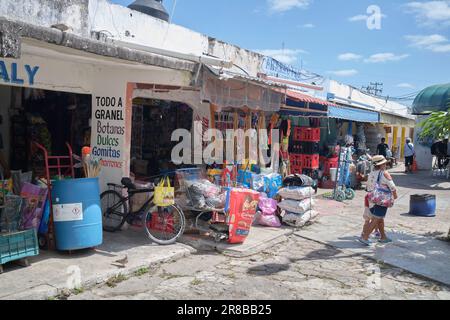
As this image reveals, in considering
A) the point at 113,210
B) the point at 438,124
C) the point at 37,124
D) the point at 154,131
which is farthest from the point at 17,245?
the point at 438,124

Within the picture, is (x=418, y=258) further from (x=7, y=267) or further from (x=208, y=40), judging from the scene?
(x=208, y=40)

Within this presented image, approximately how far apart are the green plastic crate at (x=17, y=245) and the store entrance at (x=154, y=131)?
476 cm

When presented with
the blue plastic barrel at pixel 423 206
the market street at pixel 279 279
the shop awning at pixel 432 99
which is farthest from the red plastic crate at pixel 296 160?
the shop awning at pixel 432 99

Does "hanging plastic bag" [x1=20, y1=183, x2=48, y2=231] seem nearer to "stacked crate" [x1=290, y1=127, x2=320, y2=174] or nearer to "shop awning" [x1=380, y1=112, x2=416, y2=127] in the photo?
"stacked crate" [x1=290, y1=127, x2=320, y2=174]

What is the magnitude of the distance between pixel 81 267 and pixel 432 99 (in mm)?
20009

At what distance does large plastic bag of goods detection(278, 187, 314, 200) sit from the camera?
8.14 metres

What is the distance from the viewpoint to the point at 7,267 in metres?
5.18

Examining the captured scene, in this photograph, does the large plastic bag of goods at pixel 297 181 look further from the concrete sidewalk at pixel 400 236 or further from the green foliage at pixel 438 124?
the green foliage at pixel 438 124

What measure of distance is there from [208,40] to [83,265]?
7668 millimetres

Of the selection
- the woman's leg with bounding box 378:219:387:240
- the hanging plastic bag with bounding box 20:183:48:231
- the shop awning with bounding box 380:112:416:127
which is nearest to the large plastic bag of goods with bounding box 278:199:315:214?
the woman's leg with bounding box 378:219:387:240

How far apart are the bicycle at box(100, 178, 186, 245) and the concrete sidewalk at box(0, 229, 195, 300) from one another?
197 millimetres

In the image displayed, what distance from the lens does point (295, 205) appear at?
323 inches

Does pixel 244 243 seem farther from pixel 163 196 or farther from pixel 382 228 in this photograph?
pixel 382 228

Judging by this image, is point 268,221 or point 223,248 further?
point 268,221
